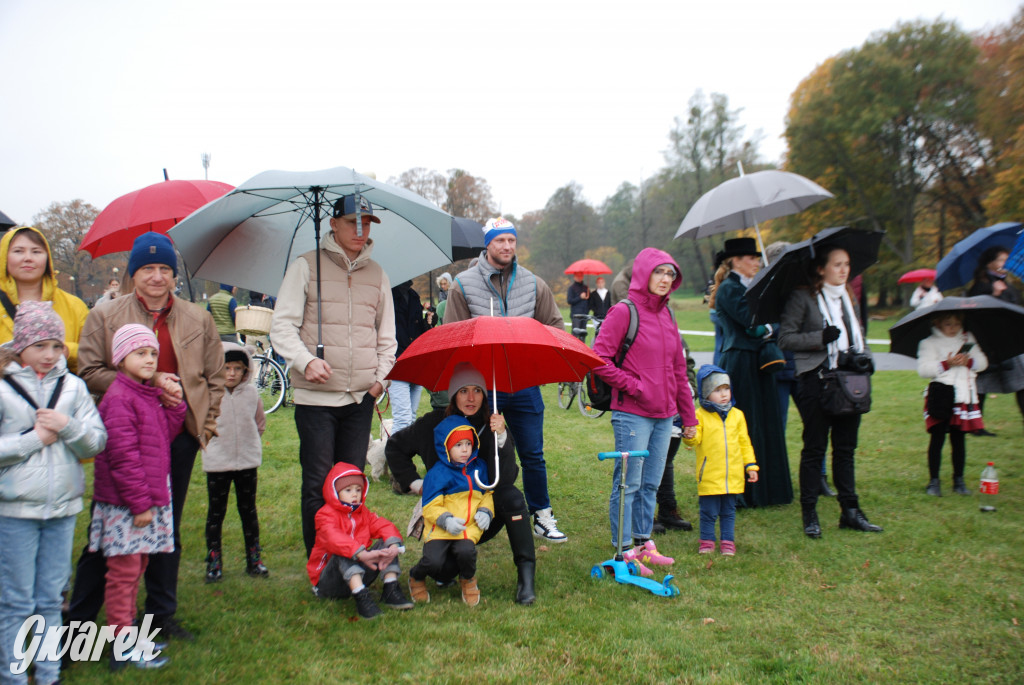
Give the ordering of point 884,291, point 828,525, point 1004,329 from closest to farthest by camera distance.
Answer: point 828,525 → point 1004,329 → point 884,291

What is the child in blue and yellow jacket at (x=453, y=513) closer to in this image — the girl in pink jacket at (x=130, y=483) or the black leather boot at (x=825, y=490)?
the girl in pink jacket at (x=130, y=483)

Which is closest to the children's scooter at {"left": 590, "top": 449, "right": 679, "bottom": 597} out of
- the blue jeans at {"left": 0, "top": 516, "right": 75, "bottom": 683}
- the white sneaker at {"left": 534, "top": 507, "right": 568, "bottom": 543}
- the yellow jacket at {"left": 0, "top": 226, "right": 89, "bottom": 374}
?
the white sneaker at {"left": 534, "top": 507, "right": 568, "bottom": 543}

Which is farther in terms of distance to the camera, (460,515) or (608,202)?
(608,202)

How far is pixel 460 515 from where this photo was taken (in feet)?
12.3

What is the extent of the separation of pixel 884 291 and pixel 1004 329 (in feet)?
112

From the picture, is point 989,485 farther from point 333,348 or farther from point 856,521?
point 333,348

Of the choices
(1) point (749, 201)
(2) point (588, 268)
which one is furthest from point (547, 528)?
(2) point (588, 268)

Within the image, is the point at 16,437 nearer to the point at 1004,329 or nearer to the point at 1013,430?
the point at 1004,329

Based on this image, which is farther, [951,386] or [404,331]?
[404,331]

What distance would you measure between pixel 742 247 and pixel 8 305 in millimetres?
5051

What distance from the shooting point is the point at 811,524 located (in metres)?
4.86

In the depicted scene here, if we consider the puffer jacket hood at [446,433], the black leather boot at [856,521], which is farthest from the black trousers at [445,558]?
the black leather boot at [856,521]

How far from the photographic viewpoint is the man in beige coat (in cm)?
374

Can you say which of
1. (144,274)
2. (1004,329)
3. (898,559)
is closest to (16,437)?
(144,274)
